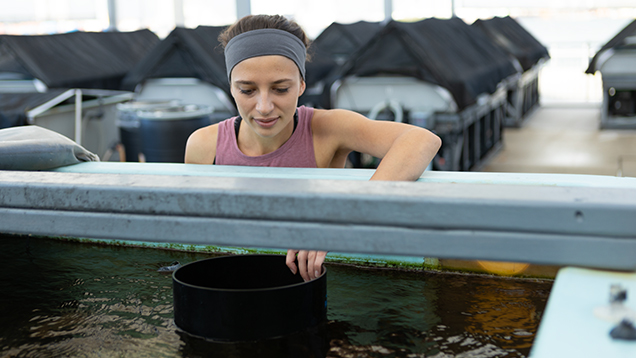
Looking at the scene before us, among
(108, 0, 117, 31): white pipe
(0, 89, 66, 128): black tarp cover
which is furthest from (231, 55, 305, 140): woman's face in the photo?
(108, 0, 117, 31): white pipe

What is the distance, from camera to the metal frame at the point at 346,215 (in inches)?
23.7

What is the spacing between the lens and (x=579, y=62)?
32.2 feet

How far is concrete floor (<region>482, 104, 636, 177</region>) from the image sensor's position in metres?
5.38

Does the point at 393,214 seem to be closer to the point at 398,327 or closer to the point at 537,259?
the point at 537,259

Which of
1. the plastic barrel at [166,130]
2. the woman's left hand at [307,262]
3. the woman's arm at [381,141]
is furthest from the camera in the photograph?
the plastic barrel at [166,130]

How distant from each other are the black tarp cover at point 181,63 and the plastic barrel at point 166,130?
28.7 inches

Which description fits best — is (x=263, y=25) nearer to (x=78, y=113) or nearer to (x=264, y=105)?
(x=264, y=105)

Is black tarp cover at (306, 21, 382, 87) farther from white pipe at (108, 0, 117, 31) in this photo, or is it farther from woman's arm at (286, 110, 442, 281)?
woman's arm at (286, 110, 442, 281)

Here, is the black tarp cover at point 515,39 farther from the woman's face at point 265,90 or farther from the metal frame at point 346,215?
the metal frame at point 346,215

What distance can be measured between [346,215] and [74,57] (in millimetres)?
5917

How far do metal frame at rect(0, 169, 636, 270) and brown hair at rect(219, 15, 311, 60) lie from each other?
2.67 feet

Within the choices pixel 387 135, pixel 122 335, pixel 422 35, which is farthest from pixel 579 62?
pixel 122 335

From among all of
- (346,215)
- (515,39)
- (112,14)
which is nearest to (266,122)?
(346,215)

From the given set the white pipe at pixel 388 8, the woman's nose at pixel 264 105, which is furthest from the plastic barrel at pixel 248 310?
the white pipe at pixel 388 8
